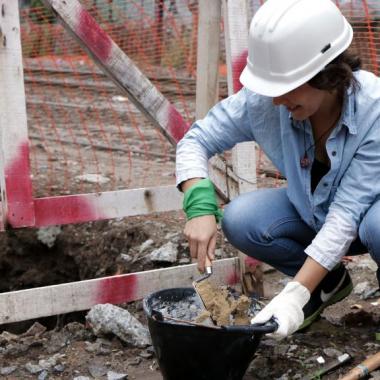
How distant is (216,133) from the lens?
9.91ft

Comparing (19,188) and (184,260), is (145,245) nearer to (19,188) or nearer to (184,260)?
(184,260)

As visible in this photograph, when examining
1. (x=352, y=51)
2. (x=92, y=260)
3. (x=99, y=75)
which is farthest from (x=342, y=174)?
(x=99, y=75)

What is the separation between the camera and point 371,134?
2734 millimetres

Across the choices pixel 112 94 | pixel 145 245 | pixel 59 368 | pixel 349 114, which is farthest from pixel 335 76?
pixel 112 94

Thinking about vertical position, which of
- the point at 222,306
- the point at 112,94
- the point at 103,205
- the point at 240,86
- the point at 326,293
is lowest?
the point at 112,94

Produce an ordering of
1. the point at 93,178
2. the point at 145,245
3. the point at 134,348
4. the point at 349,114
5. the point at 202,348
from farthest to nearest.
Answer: the point at 93,178 < the point at 145,245 < the point at 134,348 < the point at 349,114 < the point at 202,348

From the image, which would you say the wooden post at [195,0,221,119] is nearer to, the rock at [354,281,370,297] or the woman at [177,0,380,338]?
the woman at [177,0,380,338]

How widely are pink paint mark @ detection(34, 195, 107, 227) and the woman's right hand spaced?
984 millimetres

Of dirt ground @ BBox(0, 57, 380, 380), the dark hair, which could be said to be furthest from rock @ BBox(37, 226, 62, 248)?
the dark hair

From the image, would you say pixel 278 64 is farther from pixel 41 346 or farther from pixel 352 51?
pixel 41 346

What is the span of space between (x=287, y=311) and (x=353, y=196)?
510 mm

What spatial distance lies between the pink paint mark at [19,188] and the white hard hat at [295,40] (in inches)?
47.1

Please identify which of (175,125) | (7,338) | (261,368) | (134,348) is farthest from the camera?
(175,125)

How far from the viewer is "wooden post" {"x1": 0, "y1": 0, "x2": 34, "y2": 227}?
3184mm
